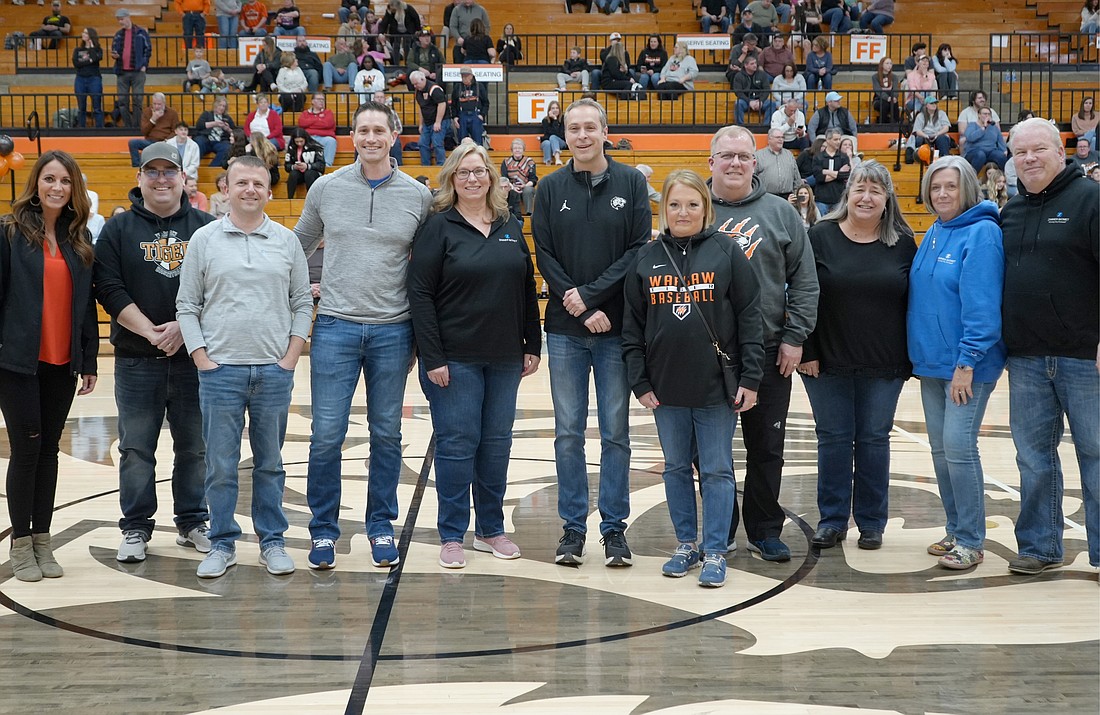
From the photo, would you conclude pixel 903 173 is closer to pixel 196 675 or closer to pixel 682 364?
→ pixel 682 364

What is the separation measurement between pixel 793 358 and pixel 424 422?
4.01 m

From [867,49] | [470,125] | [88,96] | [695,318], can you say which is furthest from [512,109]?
[695,318]

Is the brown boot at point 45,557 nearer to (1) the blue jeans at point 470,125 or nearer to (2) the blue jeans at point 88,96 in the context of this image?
(1) the blue jeans at point 470,125


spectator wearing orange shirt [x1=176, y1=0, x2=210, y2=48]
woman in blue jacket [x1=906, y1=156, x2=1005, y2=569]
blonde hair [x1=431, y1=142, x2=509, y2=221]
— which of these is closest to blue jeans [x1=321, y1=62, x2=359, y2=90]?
spectator wearing orange shirt [x1=176, y1=0, x2=210, y2=48]

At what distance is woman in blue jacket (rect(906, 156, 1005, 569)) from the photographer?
433 cm

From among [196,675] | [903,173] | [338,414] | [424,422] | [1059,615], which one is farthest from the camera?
[903,173]

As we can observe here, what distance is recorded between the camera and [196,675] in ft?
11.2

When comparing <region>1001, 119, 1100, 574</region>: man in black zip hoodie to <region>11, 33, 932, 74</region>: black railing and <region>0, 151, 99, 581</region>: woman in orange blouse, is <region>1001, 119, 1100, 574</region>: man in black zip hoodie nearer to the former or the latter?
<region>0, 151, 99, 581</region>: woman in orange blouse

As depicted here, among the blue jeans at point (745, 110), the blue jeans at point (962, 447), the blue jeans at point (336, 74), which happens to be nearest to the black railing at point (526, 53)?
the blue jeans at point (336, 74)

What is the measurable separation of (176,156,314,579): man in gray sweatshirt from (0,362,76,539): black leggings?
0.59m

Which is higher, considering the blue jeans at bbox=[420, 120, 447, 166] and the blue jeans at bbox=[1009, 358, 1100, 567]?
the blue jeans at bbox=[420, 120, 447, 166]

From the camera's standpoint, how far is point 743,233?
4.45 m

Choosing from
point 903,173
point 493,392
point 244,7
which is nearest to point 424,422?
point 493,392

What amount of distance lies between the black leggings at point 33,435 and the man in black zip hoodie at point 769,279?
9.12 ft
